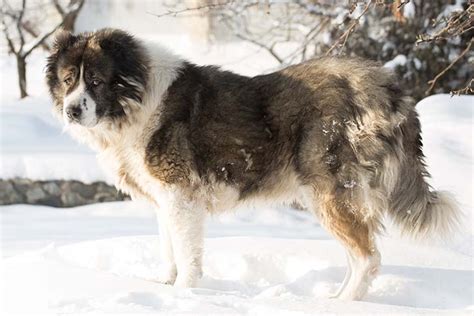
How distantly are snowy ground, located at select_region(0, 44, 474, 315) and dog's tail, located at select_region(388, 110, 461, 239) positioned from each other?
42cm

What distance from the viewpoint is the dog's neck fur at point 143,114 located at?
14.7 feet

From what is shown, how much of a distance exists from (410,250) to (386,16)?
21.6 feet

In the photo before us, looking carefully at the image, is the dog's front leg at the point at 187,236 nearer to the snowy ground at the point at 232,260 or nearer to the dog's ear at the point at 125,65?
the snowy ground at the point at 232,260

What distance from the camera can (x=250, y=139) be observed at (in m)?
4.48

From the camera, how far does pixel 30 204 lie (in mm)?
9008

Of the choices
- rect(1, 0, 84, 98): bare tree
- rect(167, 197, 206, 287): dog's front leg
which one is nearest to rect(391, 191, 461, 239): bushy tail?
rect(167, 197, 206, 287): dog's front leg

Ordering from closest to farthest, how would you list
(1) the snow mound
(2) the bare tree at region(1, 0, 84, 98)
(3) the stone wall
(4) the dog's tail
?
(1) the snow mound < (4) the dog's tail < (3) the stone wall < (2) the bare tree at region(1, 0, 84, 98)

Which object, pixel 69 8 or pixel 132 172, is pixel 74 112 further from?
pixel 69 8

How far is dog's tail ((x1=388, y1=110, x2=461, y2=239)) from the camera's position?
171 inches

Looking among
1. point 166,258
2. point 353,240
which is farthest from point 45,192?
point 353,240

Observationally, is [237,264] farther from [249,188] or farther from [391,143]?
[391,143]

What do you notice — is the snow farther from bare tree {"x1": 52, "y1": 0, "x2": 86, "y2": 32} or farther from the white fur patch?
bare tree {"x1": 52, "y1": 0, "x2": 86, "y2": 32}

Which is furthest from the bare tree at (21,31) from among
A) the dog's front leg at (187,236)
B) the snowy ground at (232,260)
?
the dog's front leg at (187,236)

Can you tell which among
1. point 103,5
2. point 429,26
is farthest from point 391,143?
point 103,5
